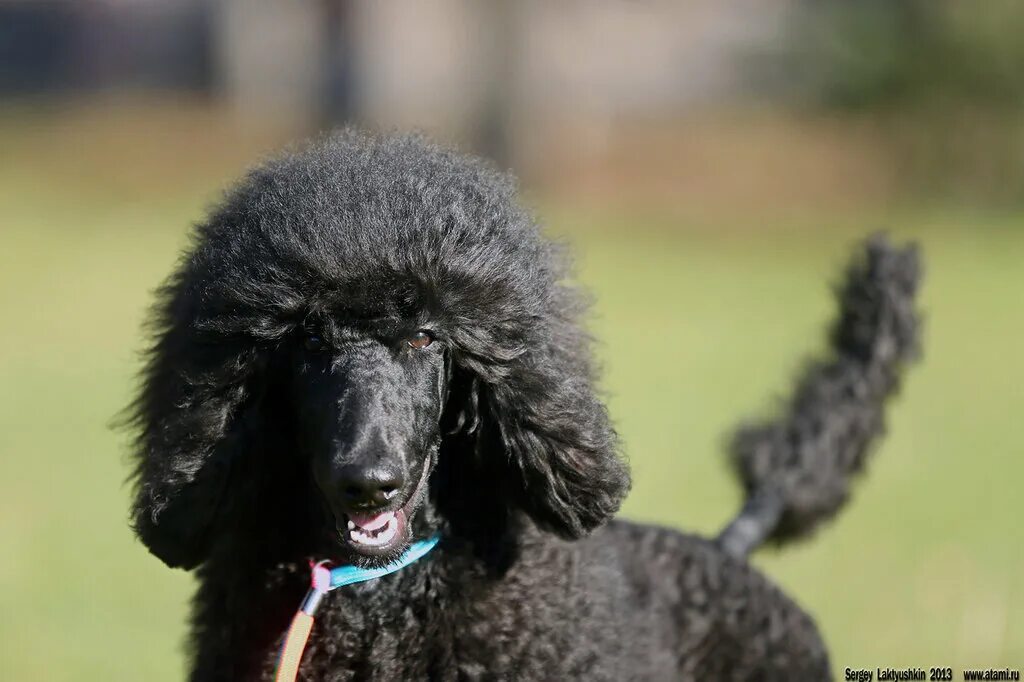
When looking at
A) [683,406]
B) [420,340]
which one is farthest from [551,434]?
[683,406]

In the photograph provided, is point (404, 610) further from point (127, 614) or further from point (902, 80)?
point (902, 80)

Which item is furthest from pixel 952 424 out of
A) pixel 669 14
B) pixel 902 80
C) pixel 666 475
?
pixel 669 14

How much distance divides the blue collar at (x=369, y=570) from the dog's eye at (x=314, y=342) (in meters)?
0.48

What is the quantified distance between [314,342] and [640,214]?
16.0 meters

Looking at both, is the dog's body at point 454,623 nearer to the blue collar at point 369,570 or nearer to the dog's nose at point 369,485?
the blue collar at point 369,570

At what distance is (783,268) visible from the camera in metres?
15.3

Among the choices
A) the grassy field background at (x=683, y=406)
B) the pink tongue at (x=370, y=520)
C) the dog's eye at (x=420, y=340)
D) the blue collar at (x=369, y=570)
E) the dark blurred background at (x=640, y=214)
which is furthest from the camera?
the dark blurred background at (x=640, y=214)

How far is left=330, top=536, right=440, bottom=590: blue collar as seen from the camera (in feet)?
9.93

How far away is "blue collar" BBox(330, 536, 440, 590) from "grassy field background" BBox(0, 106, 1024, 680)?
28.1 inches

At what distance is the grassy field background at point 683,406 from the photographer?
18.0 ft

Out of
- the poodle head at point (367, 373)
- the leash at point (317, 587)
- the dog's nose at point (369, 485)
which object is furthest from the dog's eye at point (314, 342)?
the leash at point (317, 587)

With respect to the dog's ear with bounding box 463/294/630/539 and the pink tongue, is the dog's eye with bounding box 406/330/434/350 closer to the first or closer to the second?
the dog's ear with bounding box 463/294/630/539

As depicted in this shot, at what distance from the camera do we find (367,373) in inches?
112

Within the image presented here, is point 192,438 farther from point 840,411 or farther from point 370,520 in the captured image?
point 840,411
